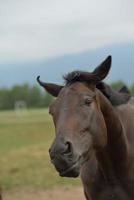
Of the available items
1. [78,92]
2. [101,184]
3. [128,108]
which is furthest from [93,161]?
[78,92]

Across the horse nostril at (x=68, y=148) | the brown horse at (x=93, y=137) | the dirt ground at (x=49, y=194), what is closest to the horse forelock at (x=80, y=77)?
the brown horse at (x=93, y=137)

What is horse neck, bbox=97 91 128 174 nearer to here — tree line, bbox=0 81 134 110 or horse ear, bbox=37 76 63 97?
horse ear, bbox=37 76 63 97

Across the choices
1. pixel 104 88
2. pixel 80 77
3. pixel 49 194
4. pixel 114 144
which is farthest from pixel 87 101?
pixel 49 194

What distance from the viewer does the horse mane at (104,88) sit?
6.04 metres

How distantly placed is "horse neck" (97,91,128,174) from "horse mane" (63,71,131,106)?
139 mm

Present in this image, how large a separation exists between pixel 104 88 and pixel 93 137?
753 mm

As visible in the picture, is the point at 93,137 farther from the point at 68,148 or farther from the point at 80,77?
the point at 80,77

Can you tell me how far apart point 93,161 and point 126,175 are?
1.50ft

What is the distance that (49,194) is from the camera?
12.3 m

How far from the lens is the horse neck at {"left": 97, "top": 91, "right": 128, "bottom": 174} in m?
6.35

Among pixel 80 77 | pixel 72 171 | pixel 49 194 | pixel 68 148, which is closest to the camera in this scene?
pixel 68 148

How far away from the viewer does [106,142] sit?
623 centimetres

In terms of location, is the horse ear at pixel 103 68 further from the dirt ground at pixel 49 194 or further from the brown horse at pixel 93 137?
the dirt ground at pixel 49 194

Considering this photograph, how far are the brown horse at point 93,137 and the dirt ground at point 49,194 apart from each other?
198 inches
